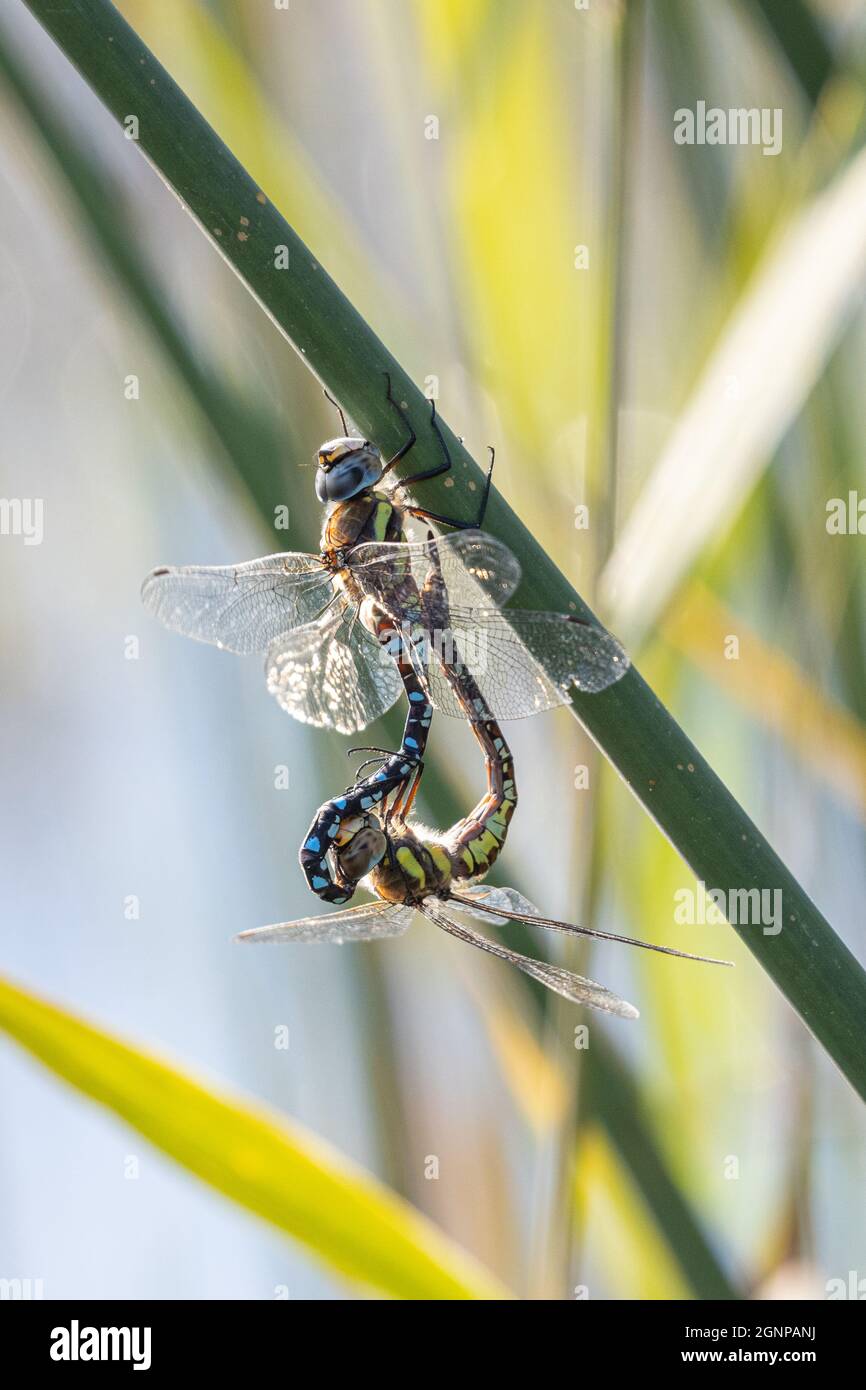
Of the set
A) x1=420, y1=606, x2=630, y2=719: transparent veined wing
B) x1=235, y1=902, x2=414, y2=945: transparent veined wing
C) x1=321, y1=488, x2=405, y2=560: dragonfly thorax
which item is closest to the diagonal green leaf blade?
x1=235, y1=902, x2=414, y2=945: transparent veined wing

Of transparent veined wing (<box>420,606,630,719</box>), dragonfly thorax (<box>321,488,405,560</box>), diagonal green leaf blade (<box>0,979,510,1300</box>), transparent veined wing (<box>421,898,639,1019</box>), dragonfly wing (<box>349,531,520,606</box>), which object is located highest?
dragonfly thorax (<box>321,488,405,560</box>)

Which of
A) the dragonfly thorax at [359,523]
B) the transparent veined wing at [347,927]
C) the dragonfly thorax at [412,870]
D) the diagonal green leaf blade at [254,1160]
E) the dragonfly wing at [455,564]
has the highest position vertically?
the dragonfly thorax at [359,523]

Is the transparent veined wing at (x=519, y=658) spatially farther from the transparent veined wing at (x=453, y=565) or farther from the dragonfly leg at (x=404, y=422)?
the dragonfly leg at (x=404, y=422)

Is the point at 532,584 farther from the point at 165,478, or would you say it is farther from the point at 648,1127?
the point at 165,478

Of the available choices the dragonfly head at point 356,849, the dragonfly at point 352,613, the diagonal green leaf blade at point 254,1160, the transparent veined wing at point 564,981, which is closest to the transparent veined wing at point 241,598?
the dragonfly at point 352,613

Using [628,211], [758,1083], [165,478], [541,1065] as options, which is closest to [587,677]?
[628,211]

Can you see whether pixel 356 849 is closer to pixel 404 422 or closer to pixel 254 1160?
pixel 254 1160

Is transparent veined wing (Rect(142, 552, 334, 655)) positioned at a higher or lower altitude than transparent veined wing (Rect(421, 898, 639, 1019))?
higher

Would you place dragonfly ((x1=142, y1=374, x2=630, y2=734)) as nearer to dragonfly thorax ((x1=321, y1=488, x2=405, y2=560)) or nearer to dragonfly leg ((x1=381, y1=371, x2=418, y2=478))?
dragonfly thorax ((x1=321, y1=488, x2=405, y2=560))

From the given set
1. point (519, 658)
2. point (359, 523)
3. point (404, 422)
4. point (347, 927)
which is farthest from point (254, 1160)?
point (359, 523)
